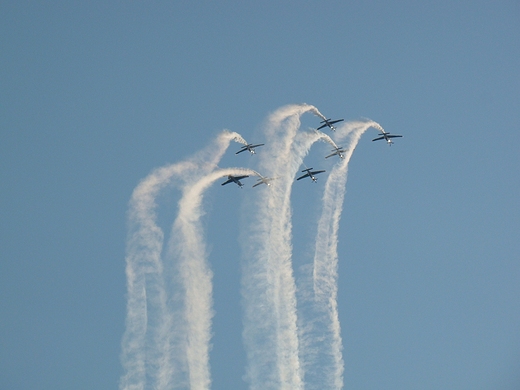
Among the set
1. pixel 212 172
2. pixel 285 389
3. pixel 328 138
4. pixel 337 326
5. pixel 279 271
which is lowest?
pixel 285 389

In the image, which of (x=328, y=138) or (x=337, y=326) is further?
(x=328, y=138)

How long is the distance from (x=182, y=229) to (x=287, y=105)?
18.8 m

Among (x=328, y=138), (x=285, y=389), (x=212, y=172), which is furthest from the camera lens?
(x=328, y=138)

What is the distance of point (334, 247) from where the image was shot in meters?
88.8

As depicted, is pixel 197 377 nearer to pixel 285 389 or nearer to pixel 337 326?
pixel 285 389

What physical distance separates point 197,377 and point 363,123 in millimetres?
36670

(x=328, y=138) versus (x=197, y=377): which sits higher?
(x=328, y=138)

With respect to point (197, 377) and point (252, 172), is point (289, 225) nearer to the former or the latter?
point (252, 172)

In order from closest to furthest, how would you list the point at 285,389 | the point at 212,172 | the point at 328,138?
1. the point at 285,389
2. the point at 212,172
3. the point at 328,138

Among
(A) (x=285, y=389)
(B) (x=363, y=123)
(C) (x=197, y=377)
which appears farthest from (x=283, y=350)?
A: (B) (x=363, y=123)

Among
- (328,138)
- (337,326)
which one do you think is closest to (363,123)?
(328,138)

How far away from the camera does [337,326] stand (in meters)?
85.4

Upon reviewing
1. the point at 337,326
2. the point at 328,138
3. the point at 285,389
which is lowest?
the point at 285,389

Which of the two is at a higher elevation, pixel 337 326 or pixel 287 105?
pixel 287 105
